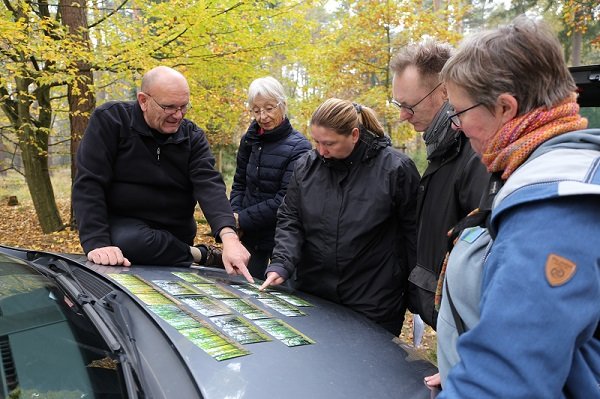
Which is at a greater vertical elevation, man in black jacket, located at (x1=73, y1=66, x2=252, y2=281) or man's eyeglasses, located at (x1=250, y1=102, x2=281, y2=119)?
man's eyeglasses, located at (x1=250, y1=102, x2=281, y2=119)

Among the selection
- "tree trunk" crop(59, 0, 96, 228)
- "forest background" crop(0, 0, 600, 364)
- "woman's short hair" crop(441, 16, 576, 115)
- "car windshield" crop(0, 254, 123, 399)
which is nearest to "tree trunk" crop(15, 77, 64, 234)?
"forest background" crop(0, 0, 600, 364)

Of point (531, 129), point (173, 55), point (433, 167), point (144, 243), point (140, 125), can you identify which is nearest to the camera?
point (531, 129)

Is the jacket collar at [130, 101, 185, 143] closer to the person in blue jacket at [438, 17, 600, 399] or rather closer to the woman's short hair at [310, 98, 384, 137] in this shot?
the woman's short hair at [310, 98, 384, 137]

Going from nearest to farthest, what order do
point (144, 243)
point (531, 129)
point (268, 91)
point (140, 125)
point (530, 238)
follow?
point (530, 238), point (531, 129), point (144, 243), point (140, 125), point (268, 91)

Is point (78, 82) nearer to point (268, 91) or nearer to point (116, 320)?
point (268, 91)

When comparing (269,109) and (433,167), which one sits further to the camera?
→ (269,109)

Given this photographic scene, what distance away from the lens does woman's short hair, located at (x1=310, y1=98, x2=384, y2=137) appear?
2.24 m

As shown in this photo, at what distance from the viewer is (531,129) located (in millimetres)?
986

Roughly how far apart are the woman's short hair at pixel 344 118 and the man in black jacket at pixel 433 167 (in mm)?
193

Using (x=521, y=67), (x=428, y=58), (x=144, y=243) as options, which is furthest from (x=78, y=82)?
(x=521, y=67)

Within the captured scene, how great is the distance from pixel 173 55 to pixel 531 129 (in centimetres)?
594

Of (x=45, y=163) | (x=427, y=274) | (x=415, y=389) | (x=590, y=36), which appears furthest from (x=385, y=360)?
(x=590, y=36)

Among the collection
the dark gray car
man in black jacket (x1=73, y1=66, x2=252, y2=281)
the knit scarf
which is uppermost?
the knit scarf

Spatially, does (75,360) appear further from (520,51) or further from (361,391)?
(520,51)
